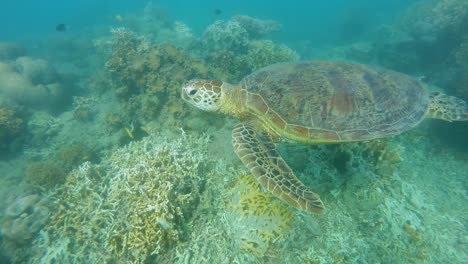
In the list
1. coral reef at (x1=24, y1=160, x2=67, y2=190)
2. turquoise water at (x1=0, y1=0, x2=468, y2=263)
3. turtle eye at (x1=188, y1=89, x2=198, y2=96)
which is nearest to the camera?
turquoise water at (x1=0, y1=0, x2=468, y2=263)

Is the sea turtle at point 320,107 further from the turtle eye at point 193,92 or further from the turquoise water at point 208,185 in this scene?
the turtle eye at point 193,92

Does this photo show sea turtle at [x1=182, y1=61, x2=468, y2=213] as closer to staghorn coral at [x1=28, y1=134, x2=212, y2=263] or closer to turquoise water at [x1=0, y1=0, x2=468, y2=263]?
turquoise water at [x1=0, y1=0, x2=468, y2=263]

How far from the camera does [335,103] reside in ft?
12.0

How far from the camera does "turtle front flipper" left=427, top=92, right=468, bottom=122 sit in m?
4.26

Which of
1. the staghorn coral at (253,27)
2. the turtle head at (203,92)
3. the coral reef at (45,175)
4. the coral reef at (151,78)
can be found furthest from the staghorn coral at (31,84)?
the staghorn coral at (253,27)

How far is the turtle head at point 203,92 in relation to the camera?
14.7 feet

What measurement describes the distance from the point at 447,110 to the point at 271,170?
11.4ft

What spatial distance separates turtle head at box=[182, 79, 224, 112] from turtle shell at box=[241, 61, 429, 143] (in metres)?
0.63

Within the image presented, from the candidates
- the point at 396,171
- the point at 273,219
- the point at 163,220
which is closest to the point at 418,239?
the point at 396,171

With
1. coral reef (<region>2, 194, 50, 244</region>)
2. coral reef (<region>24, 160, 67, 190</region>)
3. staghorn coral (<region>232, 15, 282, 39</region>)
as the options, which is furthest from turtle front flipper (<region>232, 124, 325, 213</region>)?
staghorn coral (<region>232, 15, 282, 39</region>)

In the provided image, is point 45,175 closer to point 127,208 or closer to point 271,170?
point 127,208

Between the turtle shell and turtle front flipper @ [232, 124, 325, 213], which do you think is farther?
the turtle shell

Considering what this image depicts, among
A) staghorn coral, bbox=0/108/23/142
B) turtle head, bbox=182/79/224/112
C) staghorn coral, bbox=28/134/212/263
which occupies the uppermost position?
turtle head, bbox=182/79/224/112

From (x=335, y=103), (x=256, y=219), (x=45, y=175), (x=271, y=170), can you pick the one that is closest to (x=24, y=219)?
(x=45, y=175)
